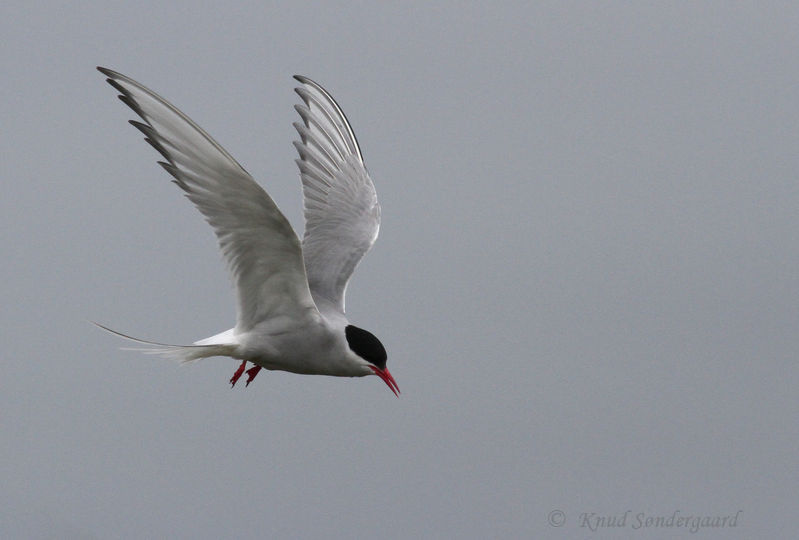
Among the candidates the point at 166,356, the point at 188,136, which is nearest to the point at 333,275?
the point at 166,356

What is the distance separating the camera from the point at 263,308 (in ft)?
31.7

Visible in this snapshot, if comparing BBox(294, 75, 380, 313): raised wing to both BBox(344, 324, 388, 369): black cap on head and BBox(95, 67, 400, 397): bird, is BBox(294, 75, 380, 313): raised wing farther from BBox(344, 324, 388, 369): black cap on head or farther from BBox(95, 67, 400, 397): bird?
BBox(344, 324, 388, 369): black cap on head

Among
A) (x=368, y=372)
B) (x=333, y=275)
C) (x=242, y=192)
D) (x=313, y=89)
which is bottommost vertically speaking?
(x=368, y=372)

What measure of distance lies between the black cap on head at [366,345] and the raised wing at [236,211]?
1.32 feet

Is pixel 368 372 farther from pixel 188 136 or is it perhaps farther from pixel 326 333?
pixel 188 136

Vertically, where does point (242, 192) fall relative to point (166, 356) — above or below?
above

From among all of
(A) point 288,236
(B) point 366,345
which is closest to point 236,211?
(A) point 288,236

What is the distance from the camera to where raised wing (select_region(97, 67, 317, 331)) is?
309 inches

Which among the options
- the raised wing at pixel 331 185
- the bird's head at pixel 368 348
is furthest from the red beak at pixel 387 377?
the raised wing at pixel 331 185

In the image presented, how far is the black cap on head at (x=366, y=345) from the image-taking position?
31.7 feet

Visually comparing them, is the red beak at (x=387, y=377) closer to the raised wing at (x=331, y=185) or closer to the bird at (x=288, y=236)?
the bird at (x=288, y=236)

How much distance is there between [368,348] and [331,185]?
9.56ft

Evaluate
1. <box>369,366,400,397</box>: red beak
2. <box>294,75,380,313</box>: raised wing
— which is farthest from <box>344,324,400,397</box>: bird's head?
<box>294,75,380,313</box>: raised wing

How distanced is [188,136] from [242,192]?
25.0 inches
